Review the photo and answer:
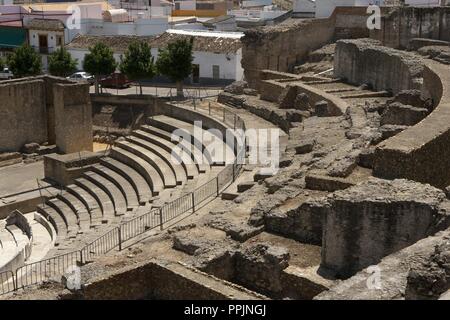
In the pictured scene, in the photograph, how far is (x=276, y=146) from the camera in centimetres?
1948

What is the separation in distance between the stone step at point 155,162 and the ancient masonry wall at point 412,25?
12.6 m

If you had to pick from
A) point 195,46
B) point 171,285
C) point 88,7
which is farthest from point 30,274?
point 88,7

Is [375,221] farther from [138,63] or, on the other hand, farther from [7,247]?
[138,63]

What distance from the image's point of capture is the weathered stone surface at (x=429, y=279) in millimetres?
7734

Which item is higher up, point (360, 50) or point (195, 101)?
point (360, 50)

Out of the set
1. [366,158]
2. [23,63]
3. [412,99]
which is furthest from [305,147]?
[23,63]

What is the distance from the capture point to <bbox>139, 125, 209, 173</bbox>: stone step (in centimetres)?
1977

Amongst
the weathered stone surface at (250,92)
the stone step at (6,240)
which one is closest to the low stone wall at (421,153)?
the stone step at (6,240)

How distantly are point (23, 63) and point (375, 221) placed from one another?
2306 centimetres

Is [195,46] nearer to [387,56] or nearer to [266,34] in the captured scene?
[266,34]

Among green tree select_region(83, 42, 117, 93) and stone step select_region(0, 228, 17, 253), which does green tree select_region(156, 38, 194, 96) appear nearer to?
green tree select_region(83, 42, 117, 93)

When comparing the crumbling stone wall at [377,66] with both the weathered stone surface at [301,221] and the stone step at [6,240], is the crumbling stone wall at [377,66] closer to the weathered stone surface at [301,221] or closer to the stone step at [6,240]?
the weathered stone surface at [301,221]

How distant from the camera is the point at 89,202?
66.4 feet
